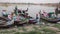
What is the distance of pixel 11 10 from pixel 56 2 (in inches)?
25.1

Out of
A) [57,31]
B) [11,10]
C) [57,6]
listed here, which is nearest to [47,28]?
[57,31]

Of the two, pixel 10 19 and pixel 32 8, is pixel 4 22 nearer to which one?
pixel 10 19

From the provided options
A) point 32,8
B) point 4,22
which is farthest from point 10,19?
point 32,8

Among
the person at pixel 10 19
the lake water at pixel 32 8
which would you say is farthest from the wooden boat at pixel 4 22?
the lake water at pixel 32 8

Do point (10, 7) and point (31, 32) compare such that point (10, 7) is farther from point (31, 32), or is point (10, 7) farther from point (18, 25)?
point (31, 32)

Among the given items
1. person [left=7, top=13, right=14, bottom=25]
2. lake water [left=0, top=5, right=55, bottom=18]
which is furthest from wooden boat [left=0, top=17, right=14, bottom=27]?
lake water [left=0, top=5, right=55, bottom=18]

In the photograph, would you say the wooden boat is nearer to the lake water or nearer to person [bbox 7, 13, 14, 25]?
person [bbox 7, 13, 14, 25]

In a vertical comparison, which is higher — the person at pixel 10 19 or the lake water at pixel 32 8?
the lake water at pixel 32 8

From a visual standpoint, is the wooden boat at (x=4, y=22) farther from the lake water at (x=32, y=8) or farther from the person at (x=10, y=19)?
the lake water at (x=32, y=8)

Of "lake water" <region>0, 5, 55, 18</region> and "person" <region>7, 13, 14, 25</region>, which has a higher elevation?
"lake water" <region>0, 5, 55, 18</region>

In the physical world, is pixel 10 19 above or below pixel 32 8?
below

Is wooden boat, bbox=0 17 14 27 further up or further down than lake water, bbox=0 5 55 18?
further down

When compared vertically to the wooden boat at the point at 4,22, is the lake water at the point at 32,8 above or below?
above

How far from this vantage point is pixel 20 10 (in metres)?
2.04
